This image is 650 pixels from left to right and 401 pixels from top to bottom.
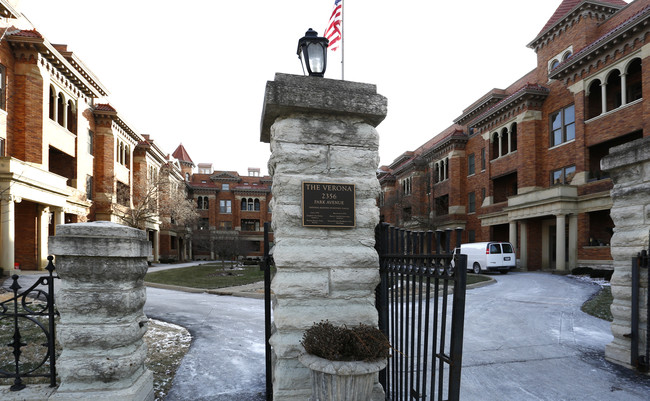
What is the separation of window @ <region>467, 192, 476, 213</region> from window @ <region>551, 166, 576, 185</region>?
887 centimetres

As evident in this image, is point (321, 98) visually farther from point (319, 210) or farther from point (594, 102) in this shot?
point (594, 102)

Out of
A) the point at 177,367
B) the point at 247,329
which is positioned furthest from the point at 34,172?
the point at 177,367

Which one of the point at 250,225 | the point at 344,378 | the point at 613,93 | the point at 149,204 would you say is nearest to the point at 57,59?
the point at 149,204

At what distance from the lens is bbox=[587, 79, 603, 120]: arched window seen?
73.0ft

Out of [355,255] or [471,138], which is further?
[471,138]

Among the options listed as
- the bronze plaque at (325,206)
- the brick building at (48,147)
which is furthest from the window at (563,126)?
the brick building at (48,147)

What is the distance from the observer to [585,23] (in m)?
23.4

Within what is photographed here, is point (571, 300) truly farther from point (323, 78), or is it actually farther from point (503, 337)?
point (323, 78)

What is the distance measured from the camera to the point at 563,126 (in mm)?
24281

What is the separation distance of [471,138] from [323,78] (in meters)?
33.2

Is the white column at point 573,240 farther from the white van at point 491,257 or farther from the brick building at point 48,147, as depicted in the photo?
the brick building at point 48,147

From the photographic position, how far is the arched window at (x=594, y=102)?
2227 centimetres

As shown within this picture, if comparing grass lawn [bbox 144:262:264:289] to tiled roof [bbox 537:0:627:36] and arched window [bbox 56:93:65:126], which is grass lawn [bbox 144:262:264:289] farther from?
tiled roof [bbox 537:0:627:36]

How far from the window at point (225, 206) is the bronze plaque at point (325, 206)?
190 ft
